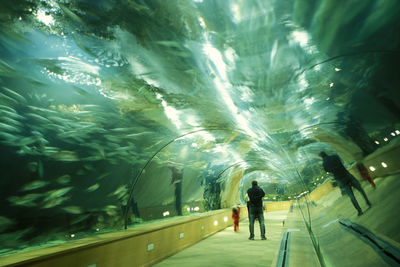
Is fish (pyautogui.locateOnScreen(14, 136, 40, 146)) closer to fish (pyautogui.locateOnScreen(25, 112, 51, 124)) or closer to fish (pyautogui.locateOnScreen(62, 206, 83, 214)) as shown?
fish (pyautogui.locateOnScreen(25, 112, 51, 124))

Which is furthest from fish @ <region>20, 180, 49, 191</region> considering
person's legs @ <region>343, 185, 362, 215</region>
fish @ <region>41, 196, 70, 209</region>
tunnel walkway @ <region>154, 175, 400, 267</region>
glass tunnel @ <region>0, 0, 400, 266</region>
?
person's legs @ <region>343, 185, 362, 215</region>

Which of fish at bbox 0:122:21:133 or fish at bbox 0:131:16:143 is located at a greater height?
fish at bbox 0:122:21:133

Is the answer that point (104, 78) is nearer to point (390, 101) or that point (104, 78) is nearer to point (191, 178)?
point (390, 101)

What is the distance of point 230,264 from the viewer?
4734mm

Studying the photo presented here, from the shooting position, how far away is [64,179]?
6.36m

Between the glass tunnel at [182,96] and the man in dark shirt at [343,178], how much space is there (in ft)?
0.34

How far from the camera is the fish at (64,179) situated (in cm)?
626

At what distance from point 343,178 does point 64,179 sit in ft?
23.6

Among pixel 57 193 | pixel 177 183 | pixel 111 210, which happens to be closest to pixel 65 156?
pixel 57 193

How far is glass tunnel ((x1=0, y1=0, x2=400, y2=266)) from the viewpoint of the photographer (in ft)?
7.41

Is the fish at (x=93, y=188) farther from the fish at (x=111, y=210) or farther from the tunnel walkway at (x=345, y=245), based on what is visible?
the tunnel walkway at (x=345, y=245)

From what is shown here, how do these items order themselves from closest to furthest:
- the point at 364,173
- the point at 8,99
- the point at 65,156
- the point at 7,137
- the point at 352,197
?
the point at 364,173 → the point at 352,197 → the point at 8,99 → the point at 7,137 → the point at 65,156

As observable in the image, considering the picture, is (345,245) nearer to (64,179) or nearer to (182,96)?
(182,96)

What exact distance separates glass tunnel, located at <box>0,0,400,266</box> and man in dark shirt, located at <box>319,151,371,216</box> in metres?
0.11
